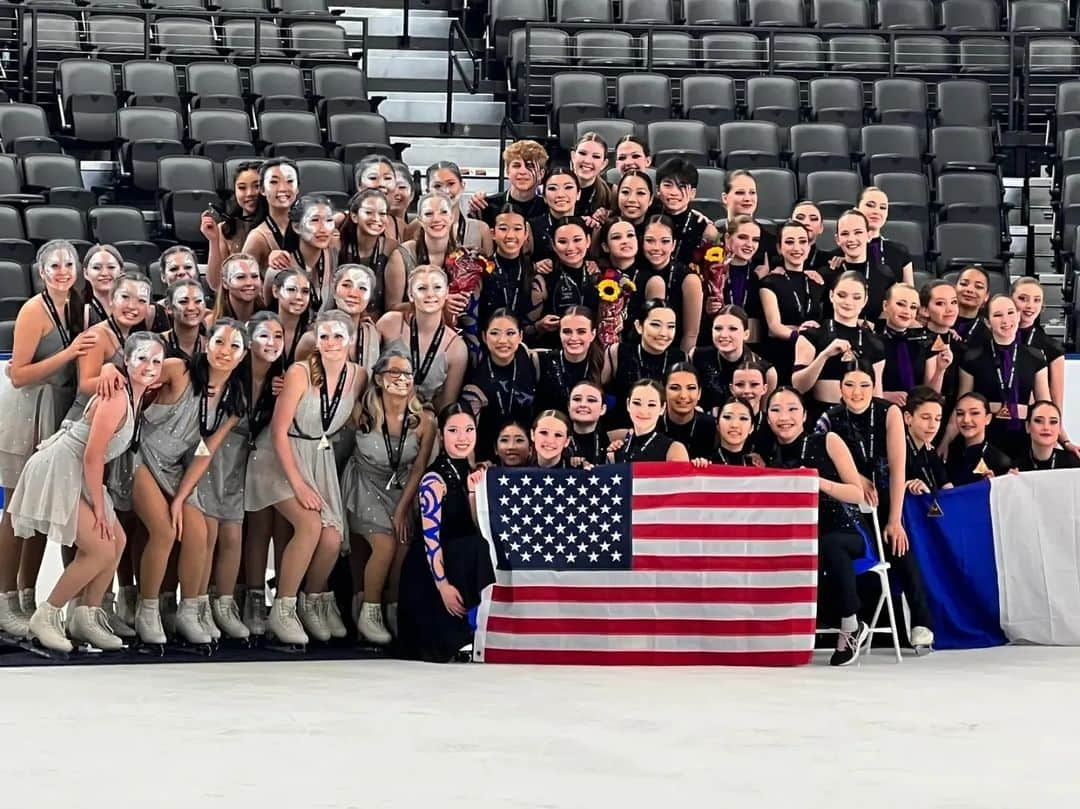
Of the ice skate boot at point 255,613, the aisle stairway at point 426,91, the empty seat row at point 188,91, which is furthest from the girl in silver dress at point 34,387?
the aisle stairway at point 426,91

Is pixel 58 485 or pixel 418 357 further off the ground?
pixel 418 357

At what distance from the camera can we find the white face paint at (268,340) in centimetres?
650

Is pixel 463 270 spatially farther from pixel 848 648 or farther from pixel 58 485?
pixel 848 648

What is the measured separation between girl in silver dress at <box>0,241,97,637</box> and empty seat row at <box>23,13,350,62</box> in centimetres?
717

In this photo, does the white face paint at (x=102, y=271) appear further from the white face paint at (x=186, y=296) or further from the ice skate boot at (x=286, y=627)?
the ice skate boot at (x=286, y=627)

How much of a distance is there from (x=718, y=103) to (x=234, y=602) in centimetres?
769

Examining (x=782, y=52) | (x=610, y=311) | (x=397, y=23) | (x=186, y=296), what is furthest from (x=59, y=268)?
(x=397, y=23)

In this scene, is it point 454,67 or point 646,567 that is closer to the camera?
point 646,567

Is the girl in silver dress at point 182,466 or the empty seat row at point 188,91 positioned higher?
the empty seat row at point 188,91

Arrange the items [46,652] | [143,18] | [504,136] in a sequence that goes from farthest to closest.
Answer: [143,18] → [504,136] → [46,652]

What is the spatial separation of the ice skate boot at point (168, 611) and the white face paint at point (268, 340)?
1.04 m

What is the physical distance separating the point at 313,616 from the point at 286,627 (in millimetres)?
195

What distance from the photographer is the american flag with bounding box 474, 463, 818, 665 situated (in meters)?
6.54

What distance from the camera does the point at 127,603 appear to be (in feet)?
22.0
